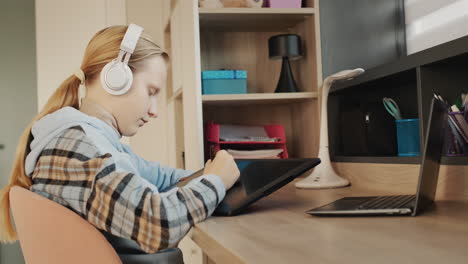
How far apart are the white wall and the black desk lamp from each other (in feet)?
1.32

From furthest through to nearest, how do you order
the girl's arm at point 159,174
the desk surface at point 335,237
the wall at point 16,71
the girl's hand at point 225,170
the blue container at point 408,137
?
the wall at point 16,71 → the girl's arm at point 159,174 → the blue container at point 408,137 → the girl's hand at point 225,170 → the desk surface at point 335,237

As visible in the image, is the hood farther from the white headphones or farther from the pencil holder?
the pencil holder

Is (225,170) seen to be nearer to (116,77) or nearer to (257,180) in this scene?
(257,180)

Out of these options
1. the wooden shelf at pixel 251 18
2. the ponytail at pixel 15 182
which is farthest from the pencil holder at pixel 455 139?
the ponytail at pixel 15 182

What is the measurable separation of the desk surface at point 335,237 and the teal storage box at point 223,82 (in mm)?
771

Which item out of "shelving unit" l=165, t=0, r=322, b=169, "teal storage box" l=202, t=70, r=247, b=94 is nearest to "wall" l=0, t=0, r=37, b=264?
"shelving unit" l=165, t=0, r=322, b=169

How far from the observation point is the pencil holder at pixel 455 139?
3.77ft

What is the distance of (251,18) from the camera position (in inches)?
73.0

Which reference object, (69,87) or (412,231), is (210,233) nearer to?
(412,231)

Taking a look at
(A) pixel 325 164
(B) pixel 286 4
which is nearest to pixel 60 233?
(A) pixel 325 164

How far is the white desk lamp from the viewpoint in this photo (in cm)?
156

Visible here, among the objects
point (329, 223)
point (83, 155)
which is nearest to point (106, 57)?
point (83, 155)

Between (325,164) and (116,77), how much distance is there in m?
0.74

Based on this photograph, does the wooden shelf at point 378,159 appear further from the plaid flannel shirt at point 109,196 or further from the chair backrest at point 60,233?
the chair backrest at point 60,233
